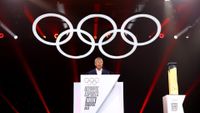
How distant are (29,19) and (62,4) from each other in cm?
82

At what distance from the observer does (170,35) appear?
7215mm

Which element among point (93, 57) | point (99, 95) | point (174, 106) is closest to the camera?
point (99, 95)

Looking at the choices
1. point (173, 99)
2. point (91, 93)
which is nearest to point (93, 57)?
point (173, 99)

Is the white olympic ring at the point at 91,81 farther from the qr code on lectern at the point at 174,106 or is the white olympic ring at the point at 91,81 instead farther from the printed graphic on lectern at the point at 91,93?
the qr code on lectern at the point at 174,106

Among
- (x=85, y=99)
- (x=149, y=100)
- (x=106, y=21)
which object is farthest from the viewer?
(x=106, y=21)

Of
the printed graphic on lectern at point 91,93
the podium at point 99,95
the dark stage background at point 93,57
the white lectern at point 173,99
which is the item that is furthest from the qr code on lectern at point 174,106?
the dark stage background at point 93,57

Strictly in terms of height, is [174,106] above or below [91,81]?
below

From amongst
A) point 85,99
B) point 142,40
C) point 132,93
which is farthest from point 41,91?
point 85,99

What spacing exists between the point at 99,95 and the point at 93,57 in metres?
3.23

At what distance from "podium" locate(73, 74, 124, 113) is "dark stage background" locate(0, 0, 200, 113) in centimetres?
277

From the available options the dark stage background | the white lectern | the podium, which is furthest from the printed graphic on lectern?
the dark stage background

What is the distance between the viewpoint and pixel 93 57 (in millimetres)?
7105

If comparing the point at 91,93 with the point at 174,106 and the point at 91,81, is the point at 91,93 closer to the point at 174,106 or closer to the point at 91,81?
the point at 91,81

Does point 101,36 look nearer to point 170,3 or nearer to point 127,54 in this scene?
point 127,54
